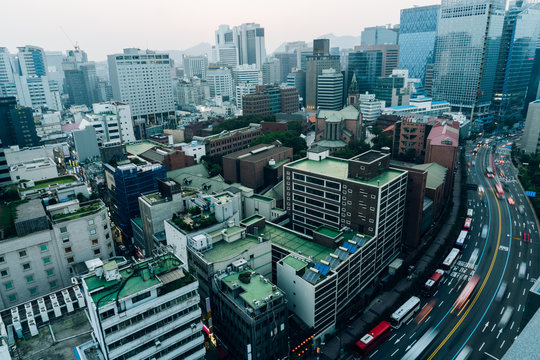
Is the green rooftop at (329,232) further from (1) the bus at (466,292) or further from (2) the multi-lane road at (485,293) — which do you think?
(1) the bus at (466,292)

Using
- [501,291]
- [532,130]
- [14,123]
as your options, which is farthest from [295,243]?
[14,123]

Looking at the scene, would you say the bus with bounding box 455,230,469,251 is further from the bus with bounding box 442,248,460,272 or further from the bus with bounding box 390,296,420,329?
the bus with bounding box 390,296,420,329

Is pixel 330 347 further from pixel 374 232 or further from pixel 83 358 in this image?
pixel 83 358

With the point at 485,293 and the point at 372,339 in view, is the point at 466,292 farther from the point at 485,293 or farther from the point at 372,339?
the point at 372,339

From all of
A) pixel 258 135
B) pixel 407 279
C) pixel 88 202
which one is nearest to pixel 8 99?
pixel 258 135

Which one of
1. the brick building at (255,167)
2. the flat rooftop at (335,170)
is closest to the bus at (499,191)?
the flat rooftop at (335,170)

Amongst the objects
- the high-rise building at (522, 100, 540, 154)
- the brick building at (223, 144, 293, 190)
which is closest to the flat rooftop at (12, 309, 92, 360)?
the brick building at (223, 144, 293, 190)
